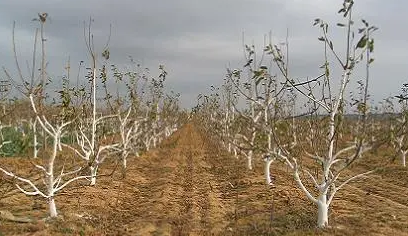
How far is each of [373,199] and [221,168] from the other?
11.1 meters

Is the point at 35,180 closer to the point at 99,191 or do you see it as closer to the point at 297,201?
the point at 99,191

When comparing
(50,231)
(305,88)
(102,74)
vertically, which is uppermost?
(102,74)

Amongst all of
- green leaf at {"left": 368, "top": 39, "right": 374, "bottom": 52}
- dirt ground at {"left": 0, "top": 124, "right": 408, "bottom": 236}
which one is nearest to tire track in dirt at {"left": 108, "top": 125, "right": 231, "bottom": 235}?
dirt ground at {"left": 0, "top": 124, "right": 408, "bottom": 236}

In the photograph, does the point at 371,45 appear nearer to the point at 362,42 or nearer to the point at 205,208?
the point at 362,42

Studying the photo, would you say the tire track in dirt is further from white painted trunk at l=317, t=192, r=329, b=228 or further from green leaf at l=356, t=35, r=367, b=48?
green leaf at l=356, t=35, r=367, b=48

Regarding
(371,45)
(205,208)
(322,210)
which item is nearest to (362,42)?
(371,45)

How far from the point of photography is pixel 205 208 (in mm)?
14055

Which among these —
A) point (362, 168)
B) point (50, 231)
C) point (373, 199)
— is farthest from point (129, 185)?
point (362, 168)

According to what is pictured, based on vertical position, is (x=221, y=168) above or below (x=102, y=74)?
below

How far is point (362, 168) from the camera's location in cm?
2870

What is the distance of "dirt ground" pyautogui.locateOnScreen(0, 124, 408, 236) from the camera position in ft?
→ 36.6

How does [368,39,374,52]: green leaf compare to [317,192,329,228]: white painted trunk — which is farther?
[317,192,329,228]: white painted trunk

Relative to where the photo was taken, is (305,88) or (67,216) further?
(67,216)

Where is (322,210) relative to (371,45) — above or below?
below
